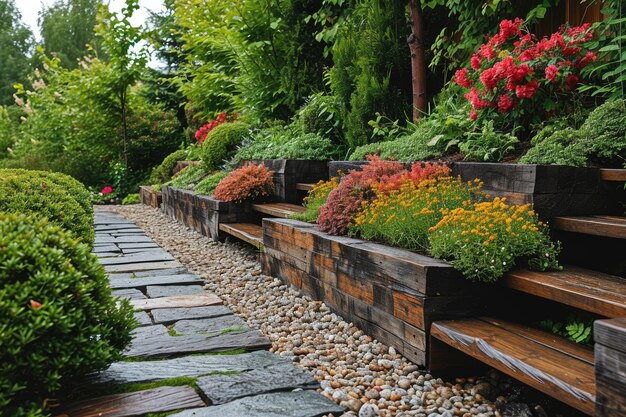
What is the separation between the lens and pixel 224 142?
27.8 ft

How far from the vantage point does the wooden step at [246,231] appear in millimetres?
5228

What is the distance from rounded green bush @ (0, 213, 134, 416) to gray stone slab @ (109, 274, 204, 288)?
2060mm

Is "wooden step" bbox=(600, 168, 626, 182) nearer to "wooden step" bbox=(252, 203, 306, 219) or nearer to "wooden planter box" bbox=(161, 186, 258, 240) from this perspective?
"wooden step" bbox=(252, 203, 306, 219)

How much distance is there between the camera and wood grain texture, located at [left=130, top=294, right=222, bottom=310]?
369cm

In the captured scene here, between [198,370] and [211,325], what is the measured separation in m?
0.73

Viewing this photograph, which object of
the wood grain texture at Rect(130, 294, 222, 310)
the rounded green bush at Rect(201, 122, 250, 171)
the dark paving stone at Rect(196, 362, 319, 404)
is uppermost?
the rounded green bush at Rect(201, 122, 250, 171)

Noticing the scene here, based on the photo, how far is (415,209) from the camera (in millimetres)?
3352

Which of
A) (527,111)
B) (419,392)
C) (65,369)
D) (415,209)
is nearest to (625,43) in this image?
(527,111)

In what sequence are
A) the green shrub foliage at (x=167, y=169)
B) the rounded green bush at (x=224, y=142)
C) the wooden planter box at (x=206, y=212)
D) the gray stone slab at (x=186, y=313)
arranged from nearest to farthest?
1. the gray stone slab at (x=186, y=313)
2. the wooden planter box at (x=206, y=212)
3. the rounded green bush at (x=224, y=142)
4. the green shrub foliage at (x=167, y=169)

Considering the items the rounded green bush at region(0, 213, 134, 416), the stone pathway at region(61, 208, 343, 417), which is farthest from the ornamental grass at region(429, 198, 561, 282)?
the rounded green bush at region(0, 213, 134, 416)

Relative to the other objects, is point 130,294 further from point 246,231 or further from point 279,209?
point 279,209

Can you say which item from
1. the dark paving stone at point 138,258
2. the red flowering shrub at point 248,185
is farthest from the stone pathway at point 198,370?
the red flowering shrub at point 248,185

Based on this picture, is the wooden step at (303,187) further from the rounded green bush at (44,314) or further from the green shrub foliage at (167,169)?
the green shrub foliage at (167,169)

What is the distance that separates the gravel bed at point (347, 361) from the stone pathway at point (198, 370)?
17 cm
